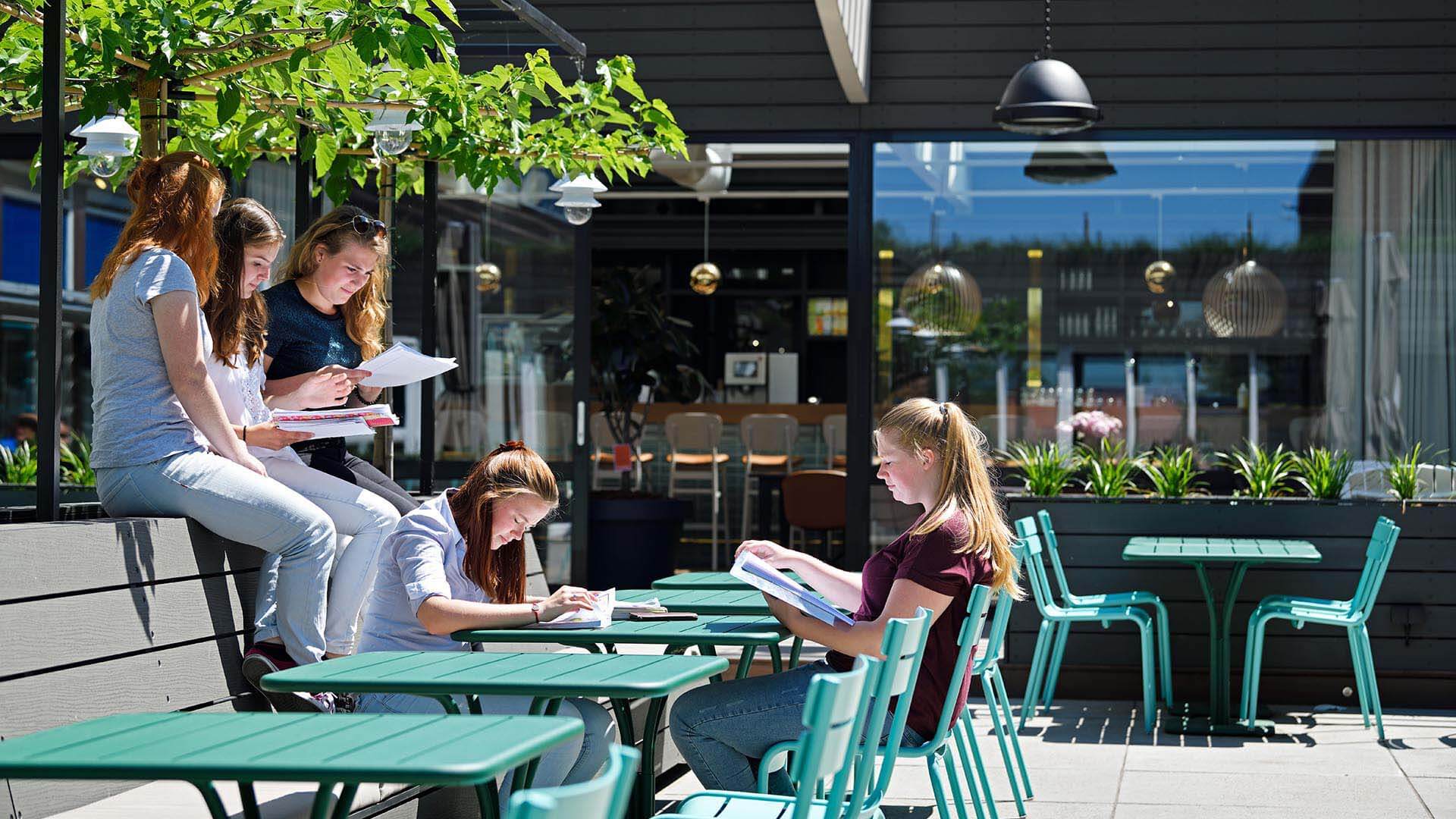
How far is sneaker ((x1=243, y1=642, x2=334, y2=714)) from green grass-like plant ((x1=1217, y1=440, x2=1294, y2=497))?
506 cm

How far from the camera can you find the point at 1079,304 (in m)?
8.75

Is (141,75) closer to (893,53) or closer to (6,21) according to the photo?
(6,21)

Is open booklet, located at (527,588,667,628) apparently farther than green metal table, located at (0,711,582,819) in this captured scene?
Yes

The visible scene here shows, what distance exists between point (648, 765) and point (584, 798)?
1998 mm

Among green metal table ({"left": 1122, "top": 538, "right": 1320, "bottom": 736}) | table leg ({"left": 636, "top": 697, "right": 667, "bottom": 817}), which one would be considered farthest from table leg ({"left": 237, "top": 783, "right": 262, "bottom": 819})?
green metal table ({"left": 1122, "top": 538, "right": 1320, "bottom": 736})

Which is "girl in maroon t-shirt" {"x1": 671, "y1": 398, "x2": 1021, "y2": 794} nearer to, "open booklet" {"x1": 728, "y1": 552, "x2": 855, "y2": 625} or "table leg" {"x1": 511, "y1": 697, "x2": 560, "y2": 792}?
"open booklet" {"x1": 728, "y1": 552, "x2": 855, "y2": 625}

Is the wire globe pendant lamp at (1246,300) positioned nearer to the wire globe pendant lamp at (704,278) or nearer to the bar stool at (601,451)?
the bar stool at (601,451)

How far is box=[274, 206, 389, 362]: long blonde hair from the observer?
4.20 meters

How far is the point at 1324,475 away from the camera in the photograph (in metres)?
7.16

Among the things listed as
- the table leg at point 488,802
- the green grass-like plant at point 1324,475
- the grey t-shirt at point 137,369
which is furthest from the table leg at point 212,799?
the green grass-like plant at point 1324,475

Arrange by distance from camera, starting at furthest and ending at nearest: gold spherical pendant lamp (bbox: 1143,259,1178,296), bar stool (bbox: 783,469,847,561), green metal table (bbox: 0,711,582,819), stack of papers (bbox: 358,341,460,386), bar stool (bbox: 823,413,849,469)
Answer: bar stool (bbox: 823,413,849,469), bar stool (bbox: 783,469,847,561), gold spherical pendant lamp (bbox: 1143,259,1178,296), stack of papers (bbox: 358,341,460,386), green metal table (bbox: 0,711,582,819)

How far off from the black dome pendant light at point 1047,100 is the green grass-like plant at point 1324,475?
1918 mm

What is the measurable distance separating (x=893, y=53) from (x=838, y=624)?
508cm

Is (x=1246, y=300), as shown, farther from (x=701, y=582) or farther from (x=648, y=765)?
(x=648, y=765)
